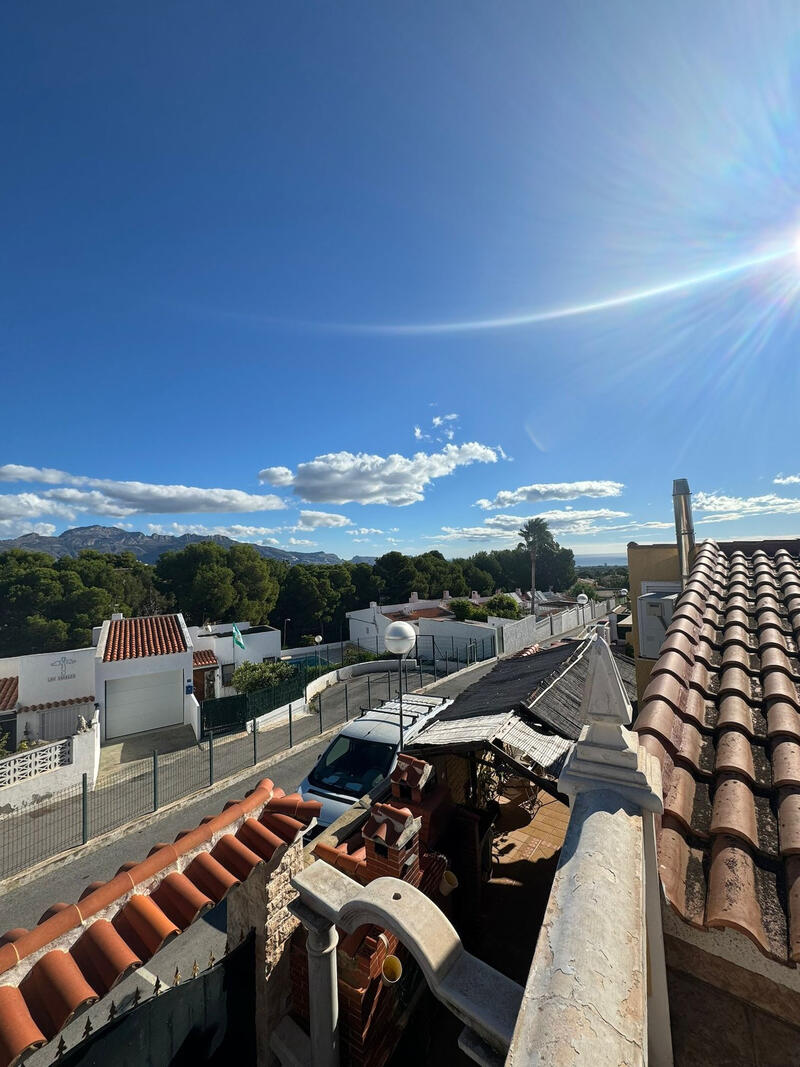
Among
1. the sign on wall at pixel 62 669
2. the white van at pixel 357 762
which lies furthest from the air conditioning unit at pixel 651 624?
the sign on wall at pixel 62 669

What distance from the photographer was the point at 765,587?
15.8 feet

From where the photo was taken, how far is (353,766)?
6.90 m

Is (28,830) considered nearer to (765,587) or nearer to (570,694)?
(570,694)

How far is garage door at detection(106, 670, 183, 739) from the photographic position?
750 inches

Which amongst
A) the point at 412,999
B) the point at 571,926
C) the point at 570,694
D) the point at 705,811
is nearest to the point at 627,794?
the point at 705,811

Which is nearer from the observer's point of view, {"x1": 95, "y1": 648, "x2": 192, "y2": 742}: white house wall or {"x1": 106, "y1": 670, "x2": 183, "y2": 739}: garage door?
{"x1": 95, "y1": 648, "x2": 192, "y2": 742}: white house wall

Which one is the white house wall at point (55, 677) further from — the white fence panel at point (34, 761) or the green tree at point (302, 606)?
the green tree at point (302, 606)

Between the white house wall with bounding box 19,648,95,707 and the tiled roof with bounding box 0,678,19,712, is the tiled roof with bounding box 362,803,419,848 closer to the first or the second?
the white house wall with bounding box 19,648,95,707

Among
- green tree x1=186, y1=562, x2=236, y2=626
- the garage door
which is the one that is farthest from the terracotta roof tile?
green tree x1=186, y1=562, x2=236, y2=626

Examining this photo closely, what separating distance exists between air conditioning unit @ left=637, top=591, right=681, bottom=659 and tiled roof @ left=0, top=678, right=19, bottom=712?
24.6 meters

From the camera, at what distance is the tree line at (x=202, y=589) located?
32531mm

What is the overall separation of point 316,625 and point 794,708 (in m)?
45.9

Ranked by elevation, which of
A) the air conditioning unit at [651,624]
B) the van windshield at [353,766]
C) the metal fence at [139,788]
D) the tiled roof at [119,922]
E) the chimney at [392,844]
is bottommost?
the metal fence at [139,788]

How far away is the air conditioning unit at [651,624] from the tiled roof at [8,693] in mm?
24593
